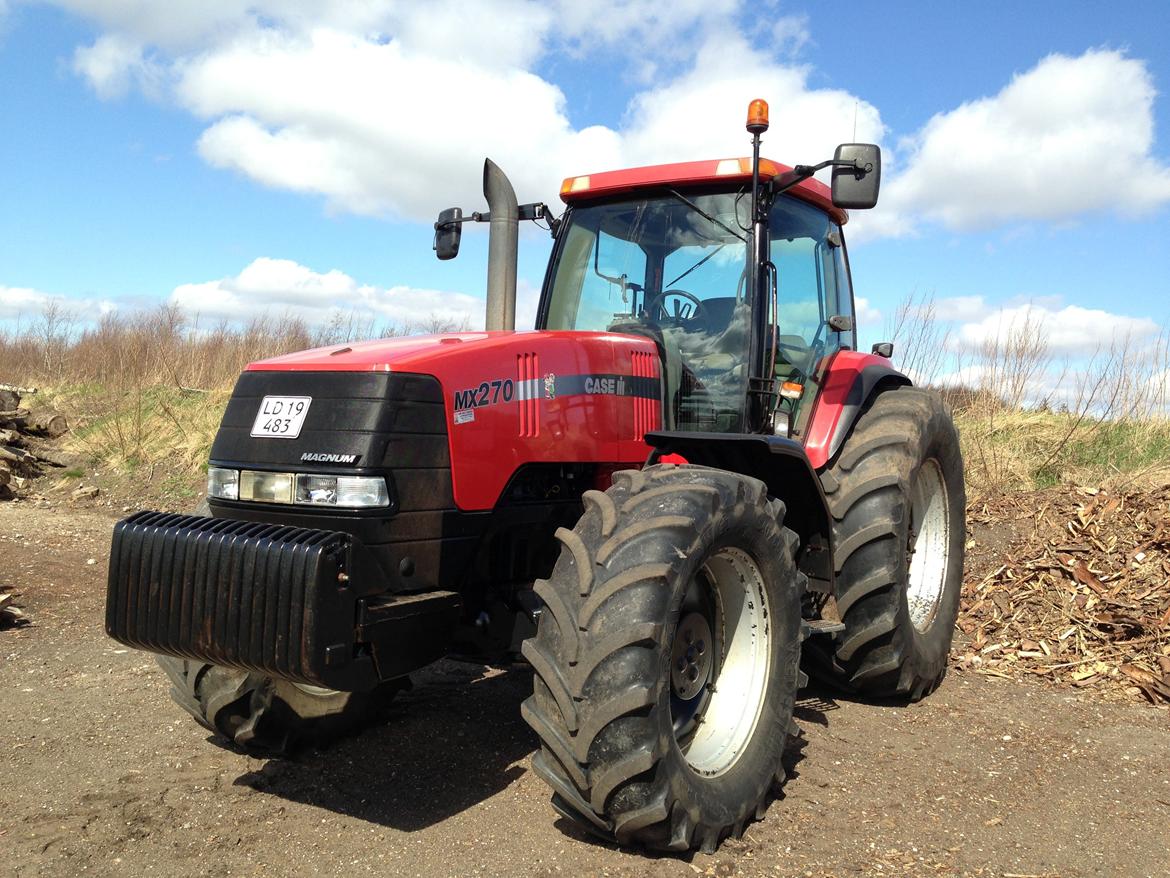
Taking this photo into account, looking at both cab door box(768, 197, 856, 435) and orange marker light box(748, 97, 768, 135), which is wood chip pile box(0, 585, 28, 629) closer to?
cab door box(768, 197, 856, 435)

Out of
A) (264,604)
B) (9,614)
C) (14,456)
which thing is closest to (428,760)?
(264,604)

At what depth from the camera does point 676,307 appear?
169 inches

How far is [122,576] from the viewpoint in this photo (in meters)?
3.06

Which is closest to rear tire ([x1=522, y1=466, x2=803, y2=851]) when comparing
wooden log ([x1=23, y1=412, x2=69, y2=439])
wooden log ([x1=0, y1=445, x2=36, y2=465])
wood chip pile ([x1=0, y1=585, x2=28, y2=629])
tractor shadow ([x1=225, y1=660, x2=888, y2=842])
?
tractor shadow ([x1=225, y1=660, x2=888, y2=842])

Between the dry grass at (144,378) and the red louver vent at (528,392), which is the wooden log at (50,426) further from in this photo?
the red louver vent at (528,392)

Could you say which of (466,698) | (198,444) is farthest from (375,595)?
(198,444)

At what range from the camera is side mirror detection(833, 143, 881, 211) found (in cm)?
371

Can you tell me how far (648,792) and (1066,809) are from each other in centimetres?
168

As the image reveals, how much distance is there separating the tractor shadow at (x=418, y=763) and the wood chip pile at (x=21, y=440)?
27.5 ft

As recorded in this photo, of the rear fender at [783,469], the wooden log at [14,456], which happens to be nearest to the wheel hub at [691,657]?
the rear fender at [783,469]

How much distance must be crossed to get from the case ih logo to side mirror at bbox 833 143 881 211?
201 centimetres

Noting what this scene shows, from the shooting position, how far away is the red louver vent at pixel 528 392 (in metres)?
3.47

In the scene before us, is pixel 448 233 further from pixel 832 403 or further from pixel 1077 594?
pixel 1077 594

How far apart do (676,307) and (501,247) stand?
0.89 metres
